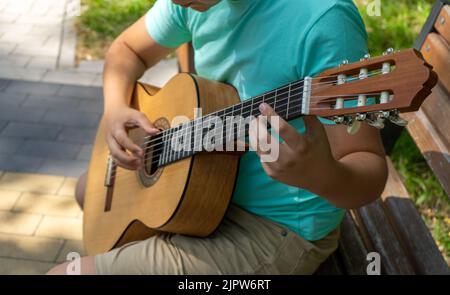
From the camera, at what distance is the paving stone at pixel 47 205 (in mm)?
2496

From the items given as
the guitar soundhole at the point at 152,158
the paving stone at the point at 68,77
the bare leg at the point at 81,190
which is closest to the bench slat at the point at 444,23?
the guitar soundhole at the point at 152,158

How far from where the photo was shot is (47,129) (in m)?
3.04

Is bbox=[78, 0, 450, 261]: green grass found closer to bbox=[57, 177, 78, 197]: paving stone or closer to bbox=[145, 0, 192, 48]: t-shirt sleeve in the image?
bbox=[145, 0, 192, 48]: t-shirt sleeve

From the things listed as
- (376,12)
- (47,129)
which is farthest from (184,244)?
(376,12)

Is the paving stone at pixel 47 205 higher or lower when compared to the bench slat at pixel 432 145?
lower

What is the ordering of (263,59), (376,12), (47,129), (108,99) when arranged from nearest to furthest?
1. (263,59)
2. (108,99)
3. (47,129)
4. (376,12)

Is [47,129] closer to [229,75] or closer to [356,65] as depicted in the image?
[229,75]

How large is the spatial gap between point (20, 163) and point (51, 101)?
0.65m

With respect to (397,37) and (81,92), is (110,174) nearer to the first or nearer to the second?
(81,92)

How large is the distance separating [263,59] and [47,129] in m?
1.96

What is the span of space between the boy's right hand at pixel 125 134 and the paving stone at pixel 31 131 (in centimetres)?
125

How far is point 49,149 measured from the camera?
2.88 meters

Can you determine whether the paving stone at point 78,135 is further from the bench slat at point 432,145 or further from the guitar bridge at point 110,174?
the bench slat at point 432,145
